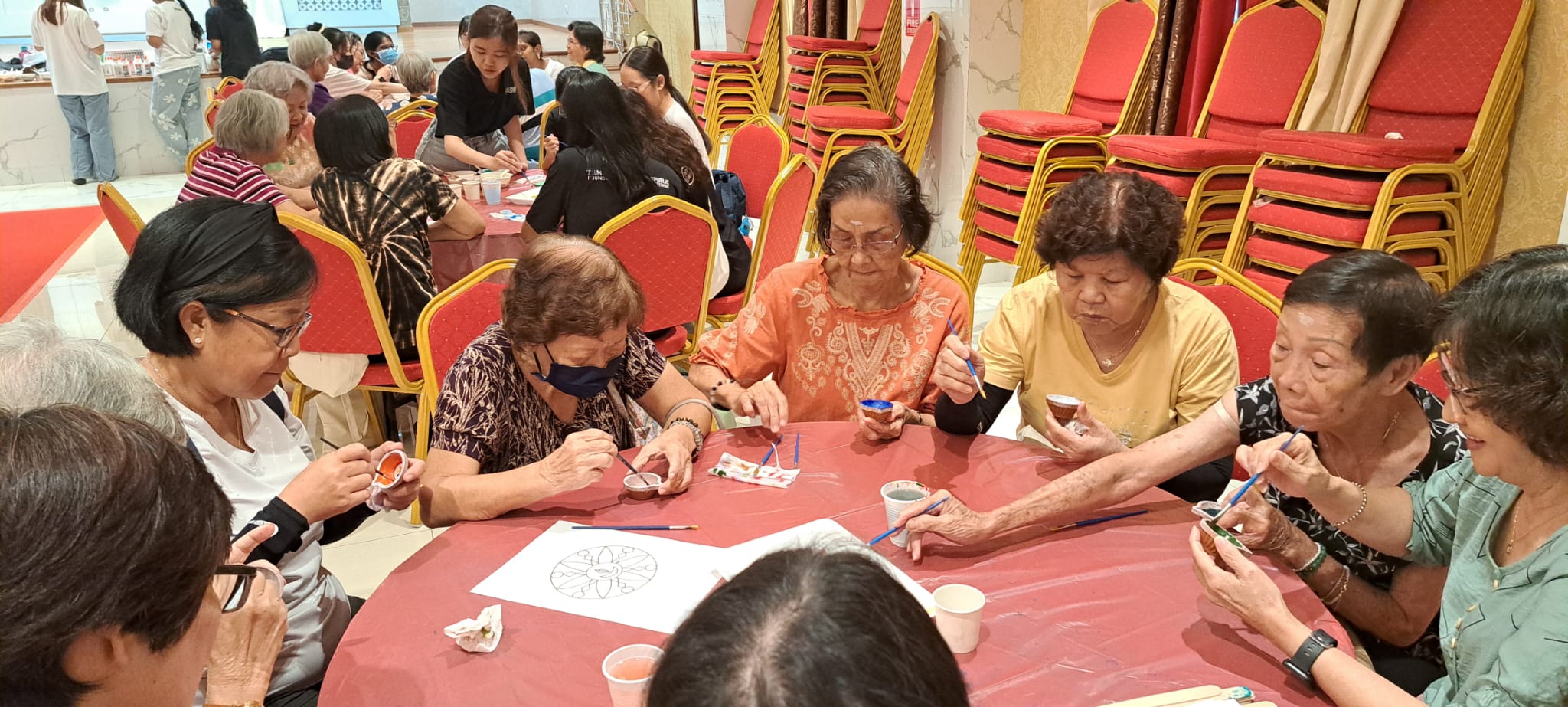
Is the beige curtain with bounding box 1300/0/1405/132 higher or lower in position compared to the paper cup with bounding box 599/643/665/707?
higher

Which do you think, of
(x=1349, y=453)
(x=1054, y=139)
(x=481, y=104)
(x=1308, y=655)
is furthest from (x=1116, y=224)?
(x=481, y=104)

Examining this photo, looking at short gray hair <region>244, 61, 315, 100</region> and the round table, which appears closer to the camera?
the round table

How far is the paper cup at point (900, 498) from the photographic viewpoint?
1835 mm

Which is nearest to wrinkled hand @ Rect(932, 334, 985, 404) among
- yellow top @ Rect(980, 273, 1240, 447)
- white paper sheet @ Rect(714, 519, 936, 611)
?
yellow top @ Rect(980, 273, 1240, 447)

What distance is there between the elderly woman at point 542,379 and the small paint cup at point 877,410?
40 cm

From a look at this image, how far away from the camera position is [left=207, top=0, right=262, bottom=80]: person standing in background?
34.0 ft

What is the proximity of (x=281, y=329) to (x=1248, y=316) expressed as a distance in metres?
2.32

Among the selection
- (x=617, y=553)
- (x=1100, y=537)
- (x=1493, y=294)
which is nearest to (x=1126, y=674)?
(x=1100, y=537)

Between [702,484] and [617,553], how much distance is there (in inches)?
13.8

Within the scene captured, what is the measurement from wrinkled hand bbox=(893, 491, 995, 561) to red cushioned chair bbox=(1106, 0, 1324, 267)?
9.51 ft

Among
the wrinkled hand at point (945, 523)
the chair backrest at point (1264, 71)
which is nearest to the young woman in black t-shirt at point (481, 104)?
the chair backrest at point (1264, 71)

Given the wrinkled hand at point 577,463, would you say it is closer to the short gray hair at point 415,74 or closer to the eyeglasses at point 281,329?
the eyeglasses at point 281,329

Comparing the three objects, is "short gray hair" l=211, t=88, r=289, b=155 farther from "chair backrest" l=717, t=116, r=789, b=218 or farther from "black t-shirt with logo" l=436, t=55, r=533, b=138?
"chair backrest" l=717, t=116, r=789, b=218

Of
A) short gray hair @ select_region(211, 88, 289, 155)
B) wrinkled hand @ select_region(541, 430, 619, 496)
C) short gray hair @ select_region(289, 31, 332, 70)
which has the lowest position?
wrinkled hand @ select_region(541, 430, 619, 496)
